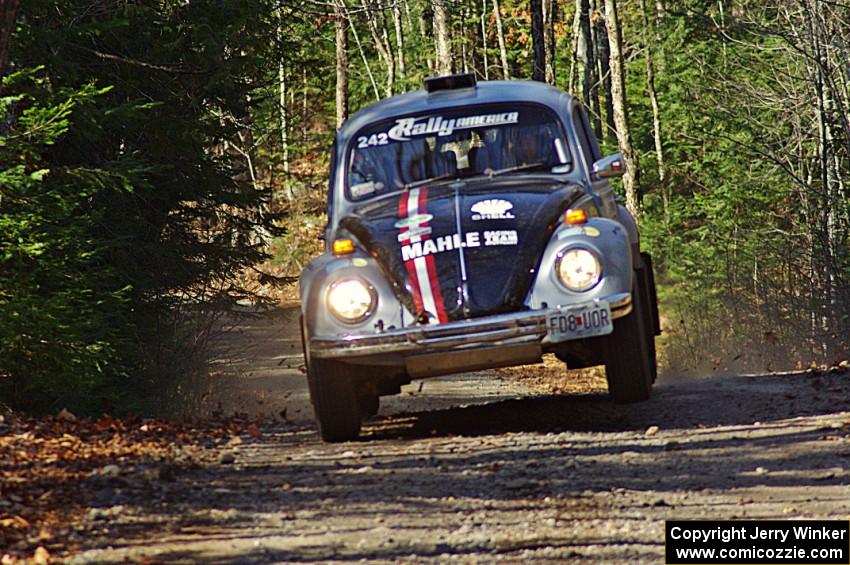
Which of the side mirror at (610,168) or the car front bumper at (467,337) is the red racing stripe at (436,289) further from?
the side mirror at (610,168)

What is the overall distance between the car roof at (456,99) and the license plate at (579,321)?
→ 2.16m

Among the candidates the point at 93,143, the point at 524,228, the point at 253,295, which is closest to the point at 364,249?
the point at 524,228

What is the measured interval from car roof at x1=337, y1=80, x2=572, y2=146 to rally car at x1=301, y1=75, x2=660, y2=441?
154 millimetres

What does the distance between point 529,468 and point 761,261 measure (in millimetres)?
14362

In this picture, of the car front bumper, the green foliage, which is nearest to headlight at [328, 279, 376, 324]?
the car front bumper

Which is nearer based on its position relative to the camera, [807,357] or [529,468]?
[529,468]

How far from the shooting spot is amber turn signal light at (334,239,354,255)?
Result: 803cm

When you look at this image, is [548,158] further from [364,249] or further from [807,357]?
[807,357]

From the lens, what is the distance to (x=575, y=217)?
7910mm

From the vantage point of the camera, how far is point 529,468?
6793mm

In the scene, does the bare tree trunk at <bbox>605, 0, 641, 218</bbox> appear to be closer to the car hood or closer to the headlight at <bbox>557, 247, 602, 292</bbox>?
the car hood

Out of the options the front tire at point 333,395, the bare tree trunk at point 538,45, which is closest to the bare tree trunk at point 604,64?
the bare tree trunk at point 538,45

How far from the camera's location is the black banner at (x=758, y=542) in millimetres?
4992

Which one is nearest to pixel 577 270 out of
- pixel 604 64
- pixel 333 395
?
pixel 333 395
